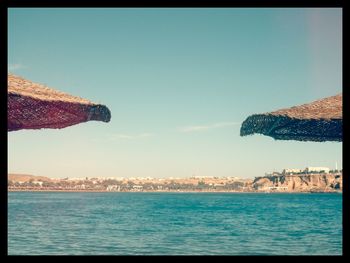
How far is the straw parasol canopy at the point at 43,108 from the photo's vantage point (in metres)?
5.08

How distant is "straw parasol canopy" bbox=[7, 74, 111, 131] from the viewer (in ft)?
16.7

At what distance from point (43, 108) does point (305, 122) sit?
3.69m

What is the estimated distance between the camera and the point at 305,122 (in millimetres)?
6098

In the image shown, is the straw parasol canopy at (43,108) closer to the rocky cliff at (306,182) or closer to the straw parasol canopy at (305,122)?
the straw parasol canopy at (305,122)

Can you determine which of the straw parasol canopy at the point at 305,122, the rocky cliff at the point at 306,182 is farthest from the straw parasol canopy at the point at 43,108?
the rocky cliff at the point at 306,182

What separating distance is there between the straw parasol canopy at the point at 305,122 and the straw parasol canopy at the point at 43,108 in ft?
7.79

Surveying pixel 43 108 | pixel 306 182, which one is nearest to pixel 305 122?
pixel 43 108

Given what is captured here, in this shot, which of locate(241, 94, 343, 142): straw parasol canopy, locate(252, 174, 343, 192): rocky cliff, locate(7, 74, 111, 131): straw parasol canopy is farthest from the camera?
locate(252, 174, 343, 192): rocky cliff

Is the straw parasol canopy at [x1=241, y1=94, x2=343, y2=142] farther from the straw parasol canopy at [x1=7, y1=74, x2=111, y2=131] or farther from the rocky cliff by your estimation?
the rocky cliff

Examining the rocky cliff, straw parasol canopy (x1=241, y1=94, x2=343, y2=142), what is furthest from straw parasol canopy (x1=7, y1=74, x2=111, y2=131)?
the rocky cliff

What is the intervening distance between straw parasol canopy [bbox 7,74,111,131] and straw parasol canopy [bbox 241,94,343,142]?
237 centimetres
